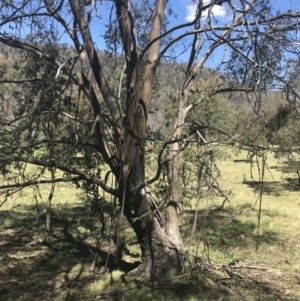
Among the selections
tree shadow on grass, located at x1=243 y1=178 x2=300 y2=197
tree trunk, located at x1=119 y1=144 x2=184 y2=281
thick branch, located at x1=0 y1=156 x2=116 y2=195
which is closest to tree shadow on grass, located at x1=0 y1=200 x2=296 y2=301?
tree trunk, located at x1=119 y1=144 x2=184 y2=281

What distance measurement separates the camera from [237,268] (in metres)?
6.86

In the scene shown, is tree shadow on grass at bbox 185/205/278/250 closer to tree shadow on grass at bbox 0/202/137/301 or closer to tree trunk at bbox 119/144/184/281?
tree trunk at bbox 119/144/184/281

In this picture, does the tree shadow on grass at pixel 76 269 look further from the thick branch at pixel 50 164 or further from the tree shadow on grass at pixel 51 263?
the thick branch at pixel 50 164

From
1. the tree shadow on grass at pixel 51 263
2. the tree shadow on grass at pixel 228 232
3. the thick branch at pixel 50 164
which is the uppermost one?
the thick branch at pixel 50 164

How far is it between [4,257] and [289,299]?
17.0 ft

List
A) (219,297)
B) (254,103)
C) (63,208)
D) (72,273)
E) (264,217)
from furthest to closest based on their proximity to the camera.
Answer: (63,208)
(264,217)
(72,273)
(219,297)
(254,103)

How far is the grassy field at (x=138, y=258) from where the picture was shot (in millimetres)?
5797

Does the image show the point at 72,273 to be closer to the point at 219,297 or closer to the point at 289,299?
the point at 219,297

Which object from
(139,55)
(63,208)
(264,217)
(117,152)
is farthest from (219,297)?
(63,208)

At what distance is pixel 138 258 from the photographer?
7.81m

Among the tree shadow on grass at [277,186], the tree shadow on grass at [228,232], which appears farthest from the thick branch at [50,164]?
the tree shadow on grass at [277,186]

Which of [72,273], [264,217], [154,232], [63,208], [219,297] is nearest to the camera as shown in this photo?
[219,297]

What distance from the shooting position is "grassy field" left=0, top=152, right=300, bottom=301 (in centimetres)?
580

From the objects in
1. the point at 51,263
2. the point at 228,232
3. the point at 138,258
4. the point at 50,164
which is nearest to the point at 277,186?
the point at 228,232
